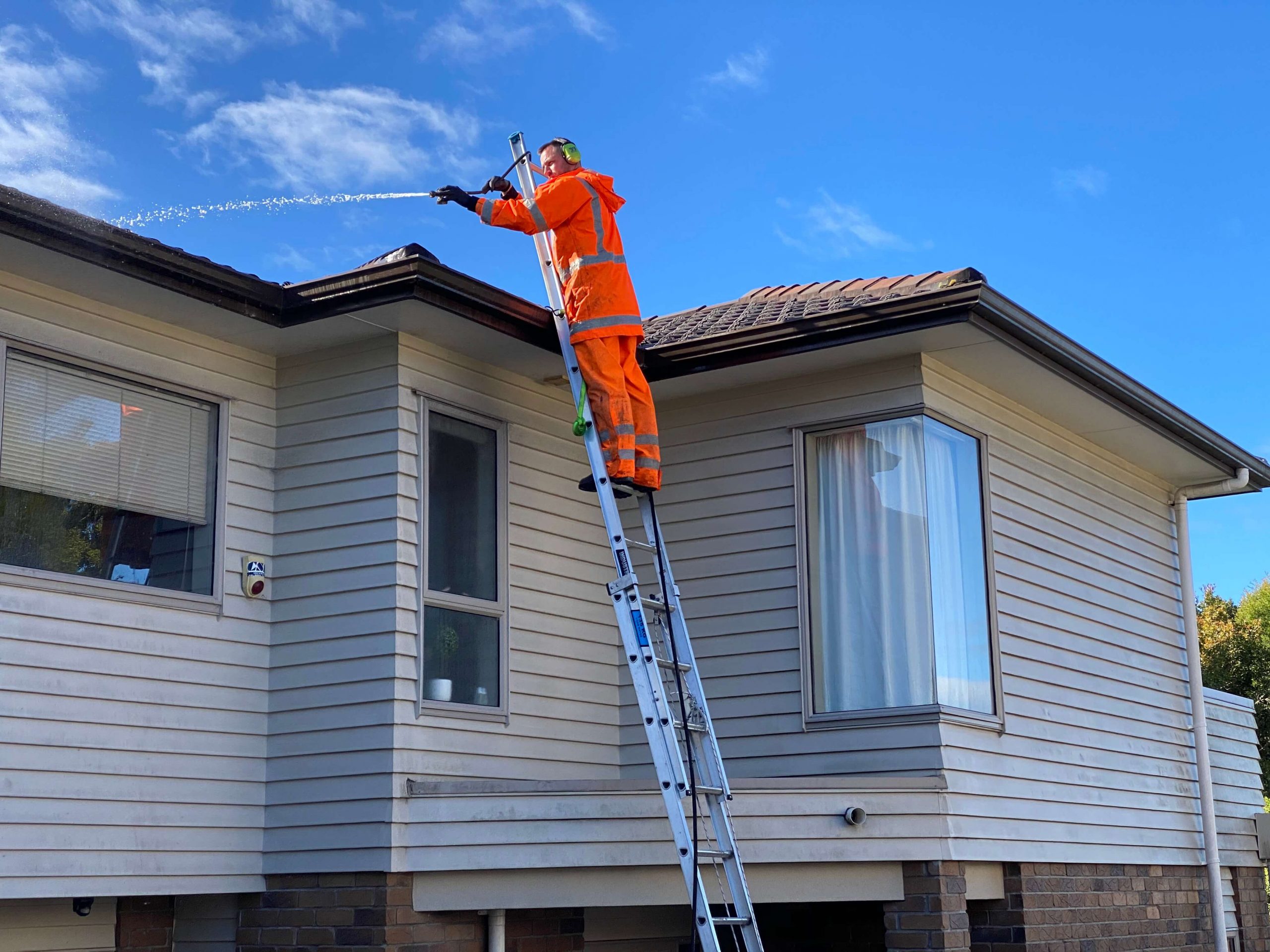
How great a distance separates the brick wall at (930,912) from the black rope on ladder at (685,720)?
3.76 ft

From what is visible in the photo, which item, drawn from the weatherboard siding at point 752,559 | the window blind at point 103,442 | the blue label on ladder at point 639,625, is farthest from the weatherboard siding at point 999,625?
the window blind at point 103,442

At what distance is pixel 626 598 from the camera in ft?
24.3

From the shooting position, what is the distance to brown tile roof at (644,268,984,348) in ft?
28.7

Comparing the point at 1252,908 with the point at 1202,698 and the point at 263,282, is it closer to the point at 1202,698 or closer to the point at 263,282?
the point at 1202,698

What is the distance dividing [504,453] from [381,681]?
1724 millimetres

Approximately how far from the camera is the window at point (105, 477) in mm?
7480

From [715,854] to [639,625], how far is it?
1.14 metres

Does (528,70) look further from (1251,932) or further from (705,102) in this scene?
(1251,932)

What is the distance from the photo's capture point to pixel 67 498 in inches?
301

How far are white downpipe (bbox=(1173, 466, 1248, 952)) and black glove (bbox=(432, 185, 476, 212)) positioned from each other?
7.02 m

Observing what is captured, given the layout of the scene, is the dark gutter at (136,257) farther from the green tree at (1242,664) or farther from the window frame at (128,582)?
the green tree at (1242,664)

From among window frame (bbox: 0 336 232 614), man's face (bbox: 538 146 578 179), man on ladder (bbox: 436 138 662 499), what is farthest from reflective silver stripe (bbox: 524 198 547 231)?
window frame (bbox: 0 336 232 614)

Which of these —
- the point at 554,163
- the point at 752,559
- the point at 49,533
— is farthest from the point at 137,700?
the point at 752,559

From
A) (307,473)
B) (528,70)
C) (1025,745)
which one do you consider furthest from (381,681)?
(528,70)
